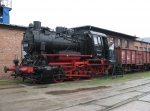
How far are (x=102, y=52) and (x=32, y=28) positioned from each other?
6.23 meters

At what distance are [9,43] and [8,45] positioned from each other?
0.55 feet

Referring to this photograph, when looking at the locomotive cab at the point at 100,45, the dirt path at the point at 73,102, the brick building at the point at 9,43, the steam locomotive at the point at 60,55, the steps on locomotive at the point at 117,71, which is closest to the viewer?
the dirt path at the point at 73,102

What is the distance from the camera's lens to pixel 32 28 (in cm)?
1512

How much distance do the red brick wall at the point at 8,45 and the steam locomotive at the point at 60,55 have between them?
2362mm

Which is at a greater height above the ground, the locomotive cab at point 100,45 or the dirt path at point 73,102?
the locomotive cab at point 100,45

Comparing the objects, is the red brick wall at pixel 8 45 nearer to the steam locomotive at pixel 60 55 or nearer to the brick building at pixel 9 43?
the brick building at pixel 9 43

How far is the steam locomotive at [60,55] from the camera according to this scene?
48.0ft

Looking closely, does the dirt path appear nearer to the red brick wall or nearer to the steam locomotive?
the steam locomotive

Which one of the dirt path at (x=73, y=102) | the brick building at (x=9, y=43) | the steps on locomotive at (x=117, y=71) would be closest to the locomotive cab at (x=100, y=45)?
the steps on locomotive at (x=117, y=71)

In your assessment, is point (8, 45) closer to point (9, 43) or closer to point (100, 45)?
point (9, 43)

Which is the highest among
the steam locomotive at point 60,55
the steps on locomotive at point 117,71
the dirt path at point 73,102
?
the steam locomotive at point 60,55

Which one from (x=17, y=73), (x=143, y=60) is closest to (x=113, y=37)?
(x=143, y=60)

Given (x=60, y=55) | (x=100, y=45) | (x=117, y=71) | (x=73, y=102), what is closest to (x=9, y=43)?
(x=60, y=55)

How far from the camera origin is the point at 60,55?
1568 centimetres
